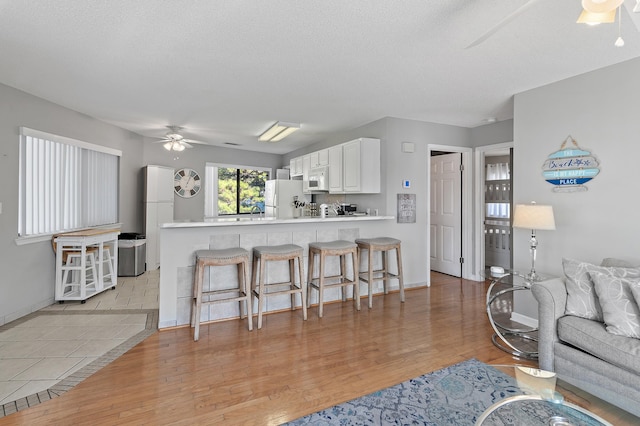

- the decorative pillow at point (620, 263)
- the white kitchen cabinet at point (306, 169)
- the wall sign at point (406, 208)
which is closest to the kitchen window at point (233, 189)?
the white kitchen cabinet at point (306, 169)

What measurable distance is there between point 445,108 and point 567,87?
126 centimetres

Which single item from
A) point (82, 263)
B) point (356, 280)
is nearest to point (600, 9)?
point (356, 280)

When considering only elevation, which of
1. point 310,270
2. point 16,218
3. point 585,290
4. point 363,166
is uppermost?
point 363,166

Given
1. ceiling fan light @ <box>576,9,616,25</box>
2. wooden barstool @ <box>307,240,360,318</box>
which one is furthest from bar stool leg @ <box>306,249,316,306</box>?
ceiling fan light @ <box>576,9,616,25</box>

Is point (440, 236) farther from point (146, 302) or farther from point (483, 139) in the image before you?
point (146, 302)

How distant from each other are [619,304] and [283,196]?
199 inches

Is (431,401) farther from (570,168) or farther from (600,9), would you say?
(570,168)

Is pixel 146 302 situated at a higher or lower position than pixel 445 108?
lower

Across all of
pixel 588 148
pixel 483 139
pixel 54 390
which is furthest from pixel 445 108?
pixel 54 390

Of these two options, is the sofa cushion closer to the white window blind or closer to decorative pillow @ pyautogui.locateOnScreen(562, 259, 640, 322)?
decorative pillow @ pyautogui.locateOnScreen(562, 259, 640, 322)

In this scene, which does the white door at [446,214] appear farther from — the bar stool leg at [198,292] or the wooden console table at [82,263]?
the wooden console table at [82,263]

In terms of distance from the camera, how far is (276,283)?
3.60 meters

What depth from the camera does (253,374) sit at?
2.34m

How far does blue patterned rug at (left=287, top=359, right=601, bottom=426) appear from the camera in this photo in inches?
57.4
